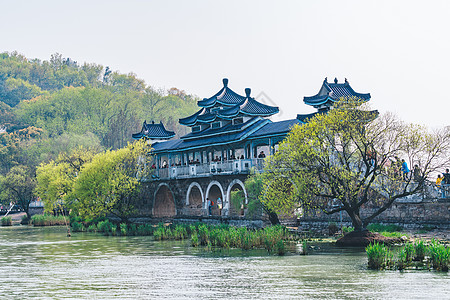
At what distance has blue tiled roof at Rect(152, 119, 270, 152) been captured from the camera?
147ft

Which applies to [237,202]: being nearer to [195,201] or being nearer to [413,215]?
[195,201]

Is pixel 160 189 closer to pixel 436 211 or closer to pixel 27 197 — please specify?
pixel 27 197

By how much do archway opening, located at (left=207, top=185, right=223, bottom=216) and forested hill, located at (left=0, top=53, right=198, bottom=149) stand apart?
102 feet

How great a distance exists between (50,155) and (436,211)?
52.8m

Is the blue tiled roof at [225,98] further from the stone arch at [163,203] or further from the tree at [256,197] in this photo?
the tree at [256,197]

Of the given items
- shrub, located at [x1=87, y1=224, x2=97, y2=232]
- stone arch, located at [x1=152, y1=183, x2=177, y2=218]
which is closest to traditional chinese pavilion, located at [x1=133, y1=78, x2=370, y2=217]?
stone arch, located at [x1=152, y1=183, x2=177, y2=218]

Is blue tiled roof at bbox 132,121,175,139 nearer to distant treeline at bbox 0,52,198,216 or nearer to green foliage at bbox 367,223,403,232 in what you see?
distant treeline at bbox 0,52,198,216

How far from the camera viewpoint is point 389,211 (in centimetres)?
3350

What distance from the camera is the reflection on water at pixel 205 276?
17.6 m

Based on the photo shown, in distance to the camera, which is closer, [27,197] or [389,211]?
[389,211]

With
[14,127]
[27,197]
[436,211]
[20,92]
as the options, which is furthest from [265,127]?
[20,92]

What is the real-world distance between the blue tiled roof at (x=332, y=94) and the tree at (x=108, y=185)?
57.2ft

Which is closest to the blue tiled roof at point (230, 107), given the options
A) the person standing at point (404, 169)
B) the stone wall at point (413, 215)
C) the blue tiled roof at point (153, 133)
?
the blue tiled roof at point (153, 133)

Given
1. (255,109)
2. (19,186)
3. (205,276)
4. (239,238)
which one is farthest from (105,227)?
(205,276)
